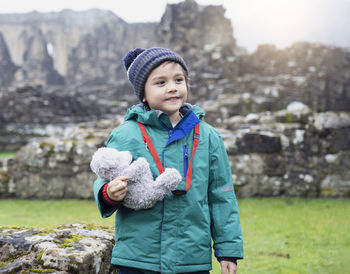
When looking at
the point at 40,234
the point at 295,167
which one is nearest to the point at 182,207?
the point at 40,234

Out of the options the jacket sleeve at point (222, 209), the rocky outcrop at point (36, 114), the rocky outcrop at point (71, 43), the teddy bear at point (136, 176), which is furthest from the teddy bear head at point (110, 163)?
the rocky outcrop at point (71, 43)

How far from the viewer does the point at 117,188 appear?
1.80 m

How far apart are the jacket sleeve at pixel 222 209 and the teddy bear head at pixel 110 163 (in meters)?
0.55

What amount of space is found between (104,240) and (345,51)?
83.7 ft

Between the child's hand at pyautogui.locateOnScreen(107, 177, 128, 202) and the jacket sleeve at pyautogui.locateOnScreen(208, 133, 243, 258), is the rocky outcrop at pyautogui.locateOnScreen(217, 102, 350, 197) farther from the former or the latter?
the child's hand at pyautogui.locateOnScreen(107, 177, 128, 202)

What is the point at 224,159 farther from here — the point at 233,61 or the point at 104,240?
the point at 233,61

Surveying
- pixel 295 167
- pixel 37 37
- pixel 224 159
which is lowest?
pixel 295 167

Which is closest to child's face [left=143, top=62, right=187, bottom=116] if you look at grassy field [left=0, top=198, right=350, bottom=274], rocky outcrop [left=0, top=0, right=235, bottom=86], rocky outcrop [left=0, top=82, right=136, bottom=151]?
grassy field [left=0, top=198, right=350, bottom=274]

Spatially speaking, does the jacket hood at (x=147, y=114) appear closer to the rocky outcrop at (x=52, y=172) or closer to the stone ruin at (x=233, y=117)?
the stone ruin at (x=233, y=117)

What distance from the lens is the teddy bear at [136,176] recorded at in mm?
1840

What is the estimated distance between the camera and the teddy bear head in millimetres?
1835

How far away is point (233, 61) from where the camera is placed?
2438 centimetres

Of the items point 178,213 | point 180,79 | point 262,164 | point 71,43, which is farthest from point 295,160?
point 71,43

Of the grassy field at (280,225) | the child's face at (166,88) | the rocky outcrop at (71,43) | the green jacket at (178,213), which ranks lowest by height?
the grassy field at (280,225)
